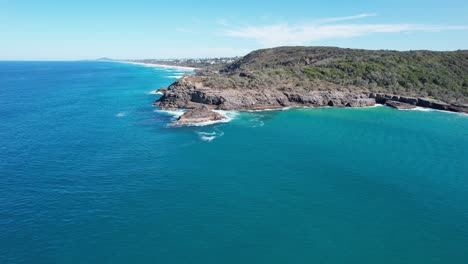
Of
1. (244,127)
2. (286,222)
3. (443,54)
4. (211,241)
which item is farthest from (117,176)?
(443,54)

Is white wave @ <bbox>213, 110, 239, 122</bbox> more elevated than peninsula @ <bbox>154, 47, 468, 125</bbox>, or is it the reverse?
peninsula @ <bbox>154, 47, 468, 125</bbox>

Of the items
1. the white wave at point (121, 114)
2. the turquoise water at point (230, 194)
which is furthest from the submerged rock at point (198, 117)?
the white wave at point (121, 114)

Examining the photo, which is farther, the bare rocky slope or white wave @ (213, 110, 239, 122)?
the bare rocky slope

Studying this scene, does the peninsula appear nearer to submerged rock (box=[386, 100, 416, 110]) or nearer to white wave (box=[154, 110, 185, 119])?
submerged rock (box=[386, 100, 416, 110])

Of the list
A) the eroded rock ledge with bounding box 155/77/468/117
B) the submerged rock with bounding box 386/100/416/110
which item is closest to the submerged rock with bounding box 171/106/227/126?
the eroded rock ledge with bounding box 155/77/468/117

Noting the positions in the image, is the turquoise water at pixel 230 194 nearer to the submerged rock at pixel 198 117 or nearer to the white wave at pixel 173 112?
the submerged rock at pixel 198 117

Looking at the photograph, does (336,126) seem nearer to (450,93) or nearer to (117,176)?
(117,176)

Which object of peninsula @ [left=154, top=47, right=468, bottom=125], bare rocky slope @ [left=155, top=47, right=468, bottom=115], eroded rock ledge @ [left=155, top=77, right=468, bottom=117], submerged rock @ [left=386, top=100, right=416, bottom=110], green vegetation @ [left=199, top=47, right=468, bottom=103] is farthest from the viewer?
green vegetation @ [left=199, top=47, right=468, bottom=103]

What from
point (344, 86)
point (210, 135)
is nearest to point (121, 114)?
point (210, 135)
